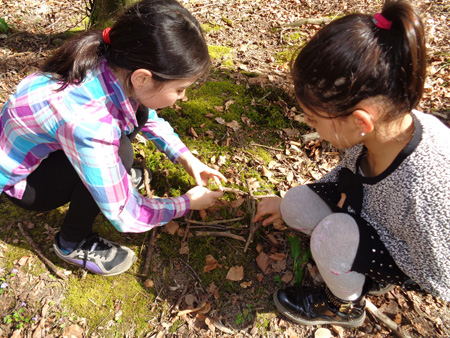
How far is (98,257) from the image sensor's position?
2.56 m

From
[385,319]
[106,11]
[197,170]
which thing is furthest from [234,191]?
[106,11]

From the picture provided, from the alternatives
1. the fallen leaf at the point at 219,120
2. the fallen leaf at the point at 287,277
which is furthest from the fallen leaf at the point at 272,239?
the fallen leaf at the point at 219,120

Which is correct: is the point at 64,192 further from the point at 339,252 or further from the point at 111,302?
the point at 339,252

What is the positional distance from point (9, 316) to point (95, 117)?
1649mm

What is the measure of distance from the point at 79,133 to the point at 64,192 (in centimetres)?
74

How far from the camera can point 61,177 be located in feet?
7.51

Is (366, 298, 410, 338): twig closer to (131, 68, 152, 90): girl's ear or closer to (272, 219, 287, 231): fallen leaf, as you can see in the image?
(272, 219, 287, 231): fallen leaf

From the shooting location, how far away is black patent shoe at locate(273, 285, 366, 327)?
238cm

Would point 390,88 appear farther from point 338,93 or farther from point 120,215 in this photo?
point 120,215

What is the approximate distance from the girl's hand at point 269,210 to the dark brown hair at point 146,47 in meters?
1.27

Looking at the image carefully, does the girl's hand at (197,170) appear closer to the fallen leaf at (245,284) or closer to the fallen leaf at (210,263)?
the fallen leaf at (210,263)

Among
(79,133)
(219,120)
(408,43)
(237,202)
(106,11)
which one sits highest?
(408,43)

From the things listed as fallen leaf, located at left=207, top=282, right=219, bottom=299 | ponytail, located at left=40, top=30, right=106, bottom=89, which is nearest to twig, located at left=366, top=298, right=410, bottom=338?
fallen leaf, located at left=207, top=282, right=219, bottom=299

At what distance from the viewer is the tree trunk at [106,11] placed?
412cm
